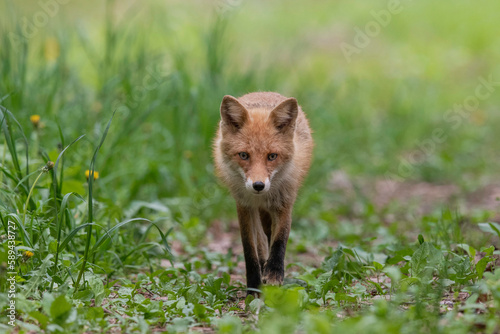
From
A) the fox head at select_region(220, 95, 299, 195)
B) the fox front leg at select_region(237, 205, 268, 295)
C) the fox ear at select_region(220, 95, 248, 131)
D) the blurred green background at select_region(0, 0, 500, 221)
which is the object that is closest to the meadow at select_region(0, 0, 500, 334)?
the blurred green background at select_region(0, 0, 500, 221)

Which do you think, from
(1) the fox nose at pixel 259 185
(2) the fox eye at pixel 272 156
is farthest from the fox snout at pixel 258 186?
(2) the fox eye at pixel 272 156

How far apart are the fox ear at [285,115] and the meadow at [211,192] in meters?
1.00

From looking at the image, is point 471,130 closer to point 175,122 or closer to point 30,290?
point 175,122

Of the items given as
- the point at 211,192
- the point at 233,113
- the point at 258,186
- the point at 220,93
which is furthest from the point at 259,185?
the point at 220,93

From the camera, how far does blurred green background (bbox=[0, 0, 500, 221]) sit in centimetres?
602

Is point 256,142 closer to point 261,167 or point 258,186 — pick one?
point 261,167

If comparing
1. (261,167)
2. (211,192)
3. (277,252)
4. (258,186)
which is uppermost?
(261,167)

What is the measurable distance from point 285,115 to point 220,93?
2.71 m

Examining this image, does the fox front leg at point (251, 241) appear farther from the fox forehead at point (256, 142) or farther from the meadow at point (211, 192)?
the fox forehead at point (256, 142)

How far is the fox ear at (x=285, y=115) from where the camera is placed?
4.23 meters

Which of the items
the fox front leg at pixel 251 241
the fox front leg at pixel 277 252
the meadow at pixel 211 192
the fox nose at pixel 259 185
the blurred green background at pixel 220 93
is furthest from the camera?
the blurred green background at pixel 220 93

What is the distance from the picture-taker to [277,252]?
13.7 ft

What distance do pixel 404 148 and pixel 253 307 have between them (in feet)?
22.6

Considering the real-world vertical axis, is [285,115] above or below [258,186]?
above
